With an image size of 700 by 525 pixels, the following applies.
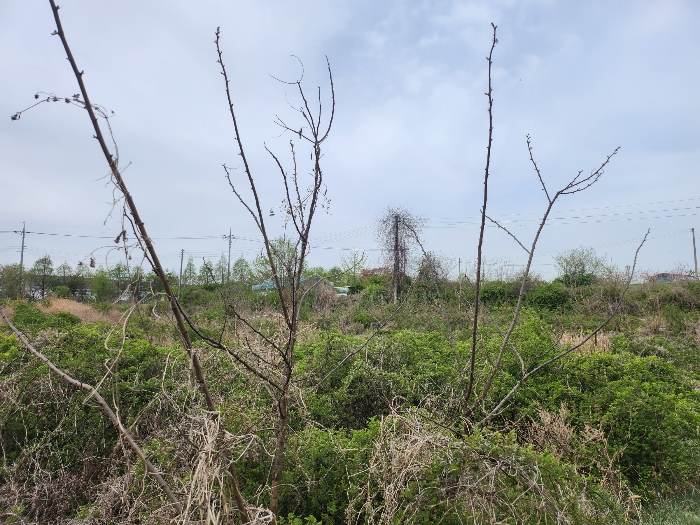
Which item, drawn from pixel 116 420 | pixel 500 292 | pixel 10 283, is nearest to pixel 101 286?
pixel 10 283

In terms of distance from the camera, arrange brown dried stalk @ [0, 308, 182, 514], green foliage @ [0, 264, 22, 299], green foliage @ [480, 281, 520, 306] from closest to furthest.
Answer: brown dried stalk @ [0, 308, 182, 514] → green foliage @ [480, 281, 520, 306] → green foliage @ [0, 264, 22, 299]

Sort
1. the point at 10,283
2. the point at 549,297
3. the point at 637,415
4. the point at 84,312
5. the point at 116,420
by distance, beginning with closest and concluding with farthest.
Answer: the point at 116,420 < the point at 637,415 < the point at 84,312 < the point at 549,297 < the point at 10,283

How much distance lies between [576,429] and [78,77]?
14.9 feet

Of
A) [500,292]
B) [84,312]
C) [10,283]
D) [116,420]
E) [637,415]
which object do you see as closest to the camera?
[116,420]

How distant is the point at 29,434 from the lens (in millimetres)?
4531

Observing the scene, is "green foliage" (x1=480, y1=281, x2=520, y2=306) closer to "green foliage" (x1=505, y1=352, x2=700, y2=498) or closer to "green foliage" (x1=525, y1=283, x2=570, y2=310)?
"green foliage" (x1=525, y1=283, x2=570, y2=310)

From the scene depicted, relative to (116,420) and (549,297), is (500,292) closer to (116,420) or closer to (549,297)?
(549,297)

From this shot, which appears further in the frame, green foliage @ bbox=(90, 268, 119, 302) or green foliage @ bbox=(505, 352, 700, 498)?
green foliage @ bbox=(90, 268, 119, 302)

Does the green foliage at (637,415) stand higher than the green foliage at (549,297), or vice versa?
the green foliage at (549,297)

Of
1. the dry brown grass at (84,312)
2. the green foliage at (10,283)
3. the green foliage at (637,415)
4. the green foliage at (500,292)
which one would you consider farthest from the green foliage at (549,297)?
the green foliage at (10,283)

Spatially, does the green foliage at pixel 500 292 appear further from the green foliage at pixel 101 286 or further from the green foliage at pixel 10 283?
the green foliage at pixel 10 283

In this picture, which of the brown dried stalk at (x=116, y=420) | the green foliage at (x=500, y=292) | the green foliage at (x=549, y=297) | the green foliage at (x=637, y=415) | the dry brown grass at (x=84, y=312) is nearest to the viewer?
the brown dried stalk at (x=116, y=420)

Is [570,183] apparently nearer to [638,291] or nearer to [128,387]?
[128,387]

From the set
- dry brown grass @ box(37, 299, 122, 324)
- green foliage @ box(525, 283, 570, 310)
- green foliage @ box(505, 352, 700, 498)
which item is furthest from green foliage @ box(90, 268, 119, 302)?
green foliage @ box(505, 352, 700, 498)
